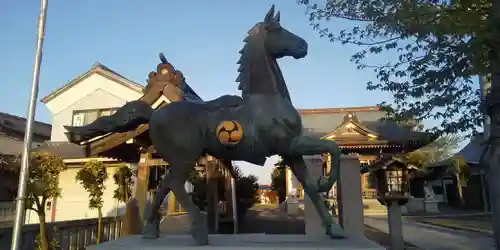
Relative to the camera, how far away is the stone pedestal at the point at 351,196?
5441mm

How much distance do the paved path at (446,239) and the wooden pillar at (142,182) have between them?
6.59m

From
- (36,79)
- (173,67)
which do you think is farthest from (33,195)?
(173,67)

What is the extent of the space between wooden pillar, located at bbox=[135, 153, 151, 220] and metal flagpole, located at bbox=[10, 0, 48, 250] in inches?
135

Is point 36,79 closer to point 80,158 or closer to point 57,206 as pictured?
point 80,158

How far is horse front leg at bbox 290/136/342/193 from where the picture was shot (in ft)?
11.5

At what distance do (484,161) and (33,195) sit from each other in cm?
761

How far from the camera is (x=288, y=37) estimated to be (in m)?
3.88

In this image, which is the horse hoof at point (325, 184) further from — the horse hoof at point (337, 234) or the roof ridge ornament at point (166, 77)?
the roof ridge ornament at point (166, 77)

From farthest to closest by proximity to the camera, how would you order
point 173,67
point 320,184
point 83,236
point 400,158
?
point 173,67, point 83,236, point 400,158, point 320,184

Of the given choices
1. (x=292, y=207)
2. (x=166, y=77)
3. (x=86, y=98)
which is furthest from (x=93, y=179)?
(x=292, y=207)

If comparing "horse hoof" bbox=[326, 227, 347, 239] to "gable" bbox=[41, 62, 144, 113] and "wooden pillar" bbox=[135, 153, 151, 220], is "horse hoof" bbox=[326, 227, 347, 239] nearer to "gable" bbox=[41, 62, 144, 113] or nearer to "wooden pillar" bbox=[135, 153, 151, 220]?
"wooden pillar" bbox=[135, 153, 151, 220]

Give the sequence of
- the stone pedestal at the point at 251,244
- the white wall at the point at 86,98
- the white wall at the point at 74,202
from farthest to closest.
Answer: the white wall at the point at 86,98
the white wall at the point at 74,202
the stone pedestal at the point at 251,244

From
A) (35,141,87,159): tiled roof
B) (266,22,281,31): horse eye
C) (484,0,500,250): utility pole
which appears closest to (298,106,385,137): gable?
(35,141,87,159): tiled roof

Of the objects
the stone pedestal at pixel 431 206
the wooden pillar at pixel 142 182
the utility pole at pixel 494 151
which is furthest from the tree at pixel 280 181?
the utility pole at pixel 494 151
